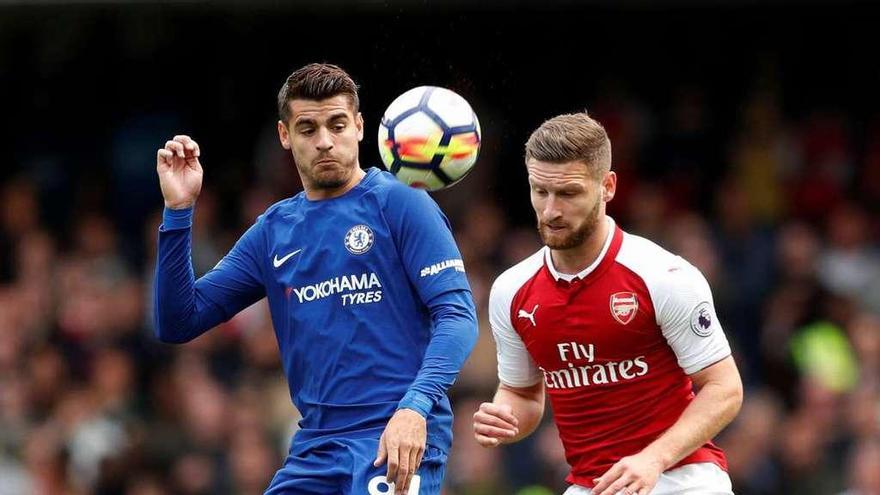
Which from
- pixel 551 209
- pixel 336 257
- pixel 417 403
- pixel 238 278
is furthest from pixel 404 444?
pixel 238 278

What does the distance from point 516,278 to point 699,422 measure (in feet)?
3.67

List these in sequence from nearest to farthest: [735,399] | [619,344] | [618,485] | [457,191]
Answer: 1. [618,485]
2. [735,399]
3. [619,344]
4. [457,191]

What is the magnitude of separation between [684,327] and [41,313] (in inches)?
386

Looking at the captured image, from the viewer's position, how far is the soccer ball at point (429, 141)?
22.8 feet

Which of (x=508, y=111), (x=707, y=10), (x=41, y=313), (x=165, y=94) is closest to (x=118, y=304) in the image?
(x=41, y=313)

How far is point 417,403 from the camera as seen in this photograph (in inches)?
247

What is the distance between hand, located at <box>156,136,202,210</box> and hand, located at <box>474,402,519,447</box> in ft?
5.30

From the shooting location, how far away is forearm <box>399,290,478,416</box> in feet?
20.8

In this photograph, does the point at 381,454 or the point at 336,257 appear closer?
the point at 381,454

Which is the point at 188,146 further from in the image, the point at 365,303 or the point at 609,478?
the point at 609,478

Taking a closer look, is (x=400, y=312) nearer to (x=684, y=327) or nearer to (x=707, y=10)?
(x=684, y=327)

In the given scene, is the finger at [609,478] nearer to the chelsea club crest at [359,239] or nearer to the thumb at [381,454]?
the thumb at [381,454]

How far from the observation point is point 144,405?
45.3 feet

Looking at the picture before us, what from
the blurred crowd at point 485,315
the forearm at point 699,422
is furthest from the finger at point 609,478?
the blurred crowd at point 485,315
